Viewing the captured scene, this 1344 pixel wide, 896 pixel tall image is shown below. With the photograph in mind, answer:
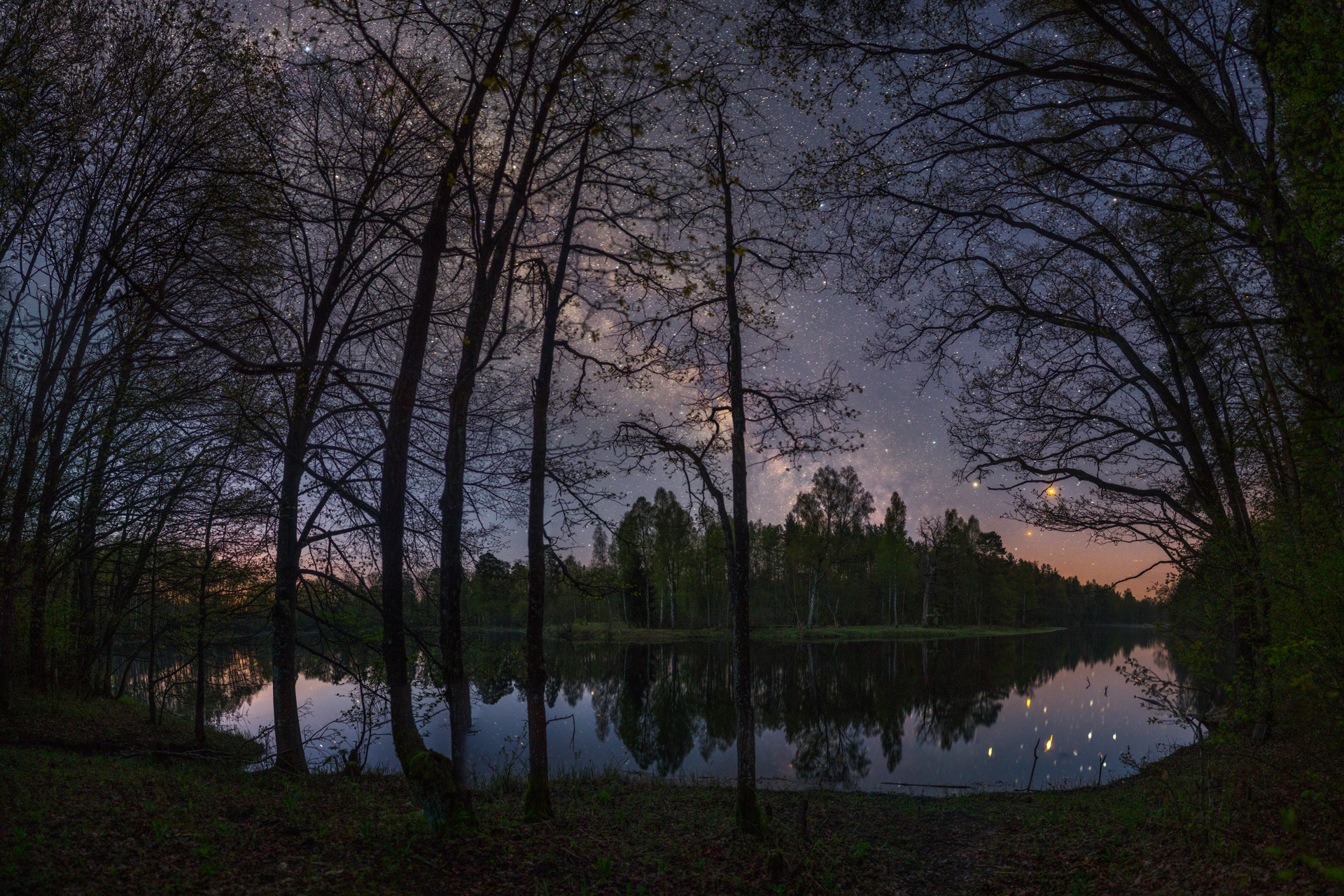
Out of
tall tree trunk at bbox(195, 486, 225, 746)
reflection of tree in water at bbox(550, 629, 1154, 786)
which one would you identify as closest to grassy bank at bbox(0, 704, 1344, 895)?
tall tree trunk at bbox(195, 486, 225, 746)

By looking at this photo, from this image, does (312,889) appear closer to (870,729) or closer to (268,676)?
(870,729)

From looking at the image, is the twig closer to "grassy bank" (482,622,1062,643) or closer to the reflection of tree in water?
the reflection of tree in water

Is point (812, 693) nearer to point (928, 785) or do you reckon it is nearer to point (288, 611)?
point (928, 785)

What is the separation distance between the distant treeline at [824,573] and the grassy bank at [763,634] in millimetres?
1605

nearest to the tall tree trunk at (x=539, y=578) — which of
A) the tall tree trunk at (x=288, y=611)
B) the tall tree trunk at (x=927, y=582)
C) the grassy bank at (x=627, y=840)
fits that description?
the grassy bank at (x=627, y=840)

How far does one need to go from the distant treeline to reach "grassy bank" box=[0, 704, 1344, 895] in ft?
119

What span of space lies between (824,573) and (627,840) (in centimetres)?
5463

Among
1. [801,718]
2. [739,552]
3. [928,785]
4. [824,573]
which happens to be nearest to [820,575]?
[824,573]

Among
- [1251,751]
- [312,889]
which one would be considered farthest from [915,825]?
[312,889]

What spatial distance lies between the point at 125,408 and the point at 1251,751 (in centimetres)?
1596

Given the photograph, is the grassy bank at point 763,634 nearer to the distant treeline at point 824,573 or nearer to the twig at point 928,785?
the distant treeline at point 824,573

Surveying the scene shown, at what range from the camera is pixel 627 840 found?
29.2ft

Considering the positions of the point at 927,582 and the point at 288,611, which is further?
the point at 927,582

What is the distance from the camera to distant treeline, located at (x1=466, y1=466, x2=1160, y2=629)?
59.8 m
